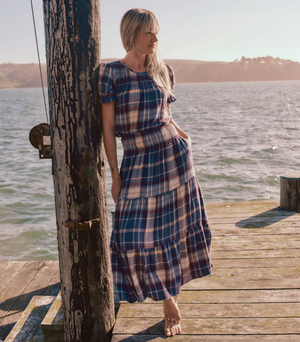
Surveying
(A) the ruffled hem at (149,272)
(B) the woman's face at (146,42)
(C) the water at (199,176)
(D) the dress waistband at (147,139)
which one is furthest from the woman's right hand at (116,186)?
(C) the water at (199,176)

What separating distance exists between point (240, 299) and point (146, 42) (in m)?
1.88

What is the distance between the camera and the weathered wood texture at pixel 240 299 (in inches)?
105

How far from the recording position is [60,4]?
7.61ft

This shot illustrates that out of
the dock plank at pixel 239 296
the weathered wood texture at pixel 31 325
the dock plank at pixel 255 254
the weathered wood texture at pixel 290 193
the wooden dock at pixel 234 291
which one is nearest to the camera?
the wooden dock at pixel 234 291

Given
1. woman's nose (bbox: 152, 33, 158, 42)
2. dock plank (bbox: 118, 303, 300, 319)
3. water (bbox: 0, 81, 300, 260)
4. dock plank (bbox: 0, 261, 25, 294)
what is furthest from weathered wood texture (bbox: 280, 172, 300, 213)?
water (bbox: 0, 81, 300, 260)

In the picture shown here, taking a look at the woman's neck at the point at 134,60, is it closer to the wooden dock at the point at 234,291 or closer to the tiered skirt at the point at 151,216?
the tiered skirt at the point at 151,216

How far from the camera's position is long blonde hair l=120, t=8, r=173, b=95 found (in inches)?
94.7

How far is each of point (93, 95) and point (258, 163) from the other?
1433 centimetres

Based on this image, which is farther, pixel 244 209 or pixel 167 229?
pixel 244 209

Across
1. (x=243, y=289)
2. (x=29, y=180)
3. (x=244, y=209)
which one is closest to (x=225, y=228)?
(x=244, y=209)

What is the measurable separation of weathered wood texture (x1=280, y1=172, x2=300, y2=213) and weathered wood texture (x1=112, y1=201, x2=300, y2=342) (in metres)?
0.65

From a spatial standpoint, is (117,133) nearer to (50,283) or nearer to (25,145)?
(50,283)

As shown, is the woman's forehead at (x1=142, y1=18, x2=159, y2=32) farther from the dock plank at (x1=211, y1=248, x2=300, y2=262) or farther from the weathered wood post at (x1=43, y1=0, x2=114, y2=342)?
the dock plank at (x1=211, y1=248, x2=300, y2=262)

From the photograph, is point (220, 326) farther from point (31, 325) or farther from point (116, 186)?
point (31, 325)
